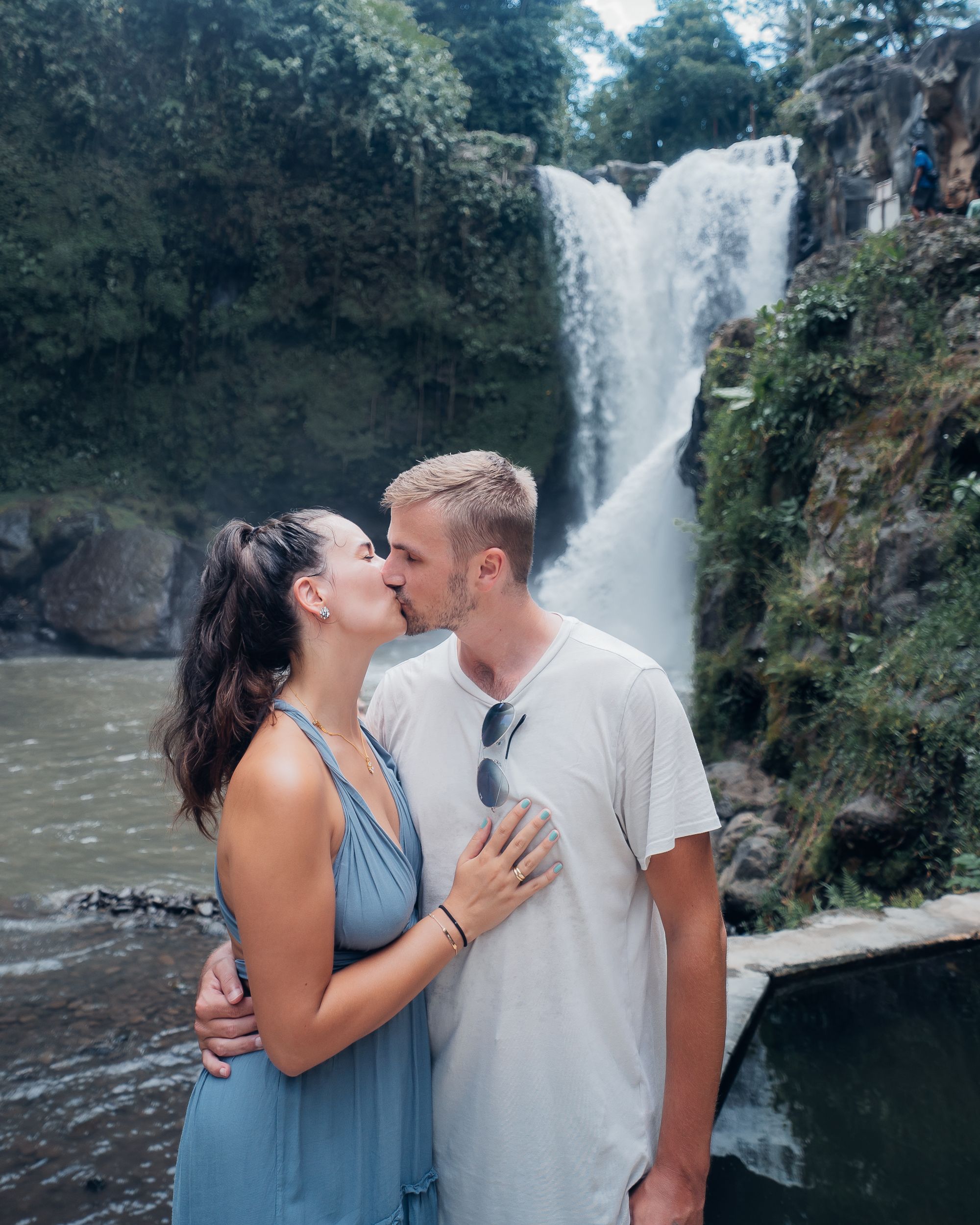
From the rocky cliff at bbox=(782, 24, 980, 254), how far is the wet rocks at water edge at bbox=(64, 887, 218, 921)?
44.2 feet

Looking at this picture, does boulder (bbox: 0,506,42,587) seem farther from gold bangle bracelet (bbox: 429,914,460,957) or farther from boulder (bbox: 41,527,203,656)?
gold bangle bracelet (bbox: 429,914,460,957)

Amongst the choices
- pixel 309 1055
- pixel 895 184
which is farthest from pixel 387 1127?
pixel 895 184

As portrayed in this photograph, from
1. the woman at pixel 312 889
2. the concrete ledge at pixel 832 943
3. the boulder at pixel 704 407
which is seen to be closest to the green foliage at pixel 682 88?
the boulder at pixel 704 407

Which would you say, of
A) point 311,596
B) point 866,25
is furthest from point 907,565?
point 866,25

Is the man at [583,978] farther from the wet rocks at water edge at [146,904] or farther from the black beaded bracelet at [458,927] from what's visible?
the wet rocks at water edge at [146,904]

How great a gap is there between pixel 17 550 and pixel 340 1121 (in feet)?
53.0

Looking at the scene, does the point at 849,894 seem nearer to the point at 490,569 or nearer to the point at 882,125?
the point at 490,569

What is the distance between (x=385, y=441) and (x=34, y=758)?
35.2 feet

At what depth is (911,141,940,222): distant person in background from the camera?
11266 millimetres

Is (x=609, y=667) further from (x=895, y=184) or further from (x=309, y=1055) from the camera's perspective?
(x=895, y=184)

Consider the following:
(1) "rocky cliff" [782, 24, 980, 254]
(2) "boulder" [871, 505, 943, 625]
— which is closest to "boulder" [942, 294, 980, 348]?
(2) "boulder" [871, 505, 943, 625]

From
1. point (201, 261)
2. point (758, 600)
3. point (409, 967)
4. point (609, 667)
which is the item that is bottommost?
point (758, 600)

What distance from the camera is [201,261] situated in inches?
696

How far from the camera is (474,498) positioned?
5.66ft
